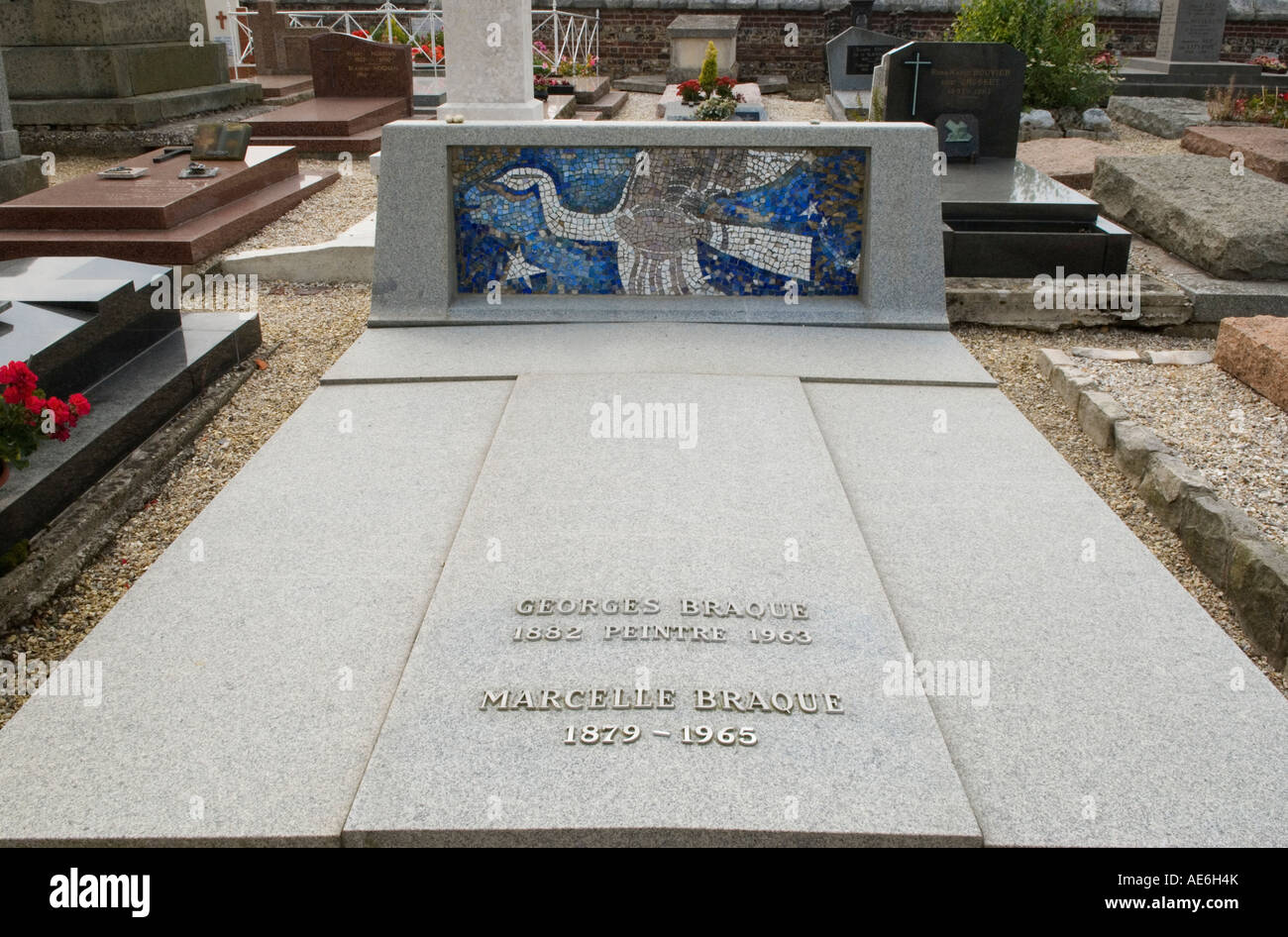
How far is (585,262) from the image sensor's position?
5859mm

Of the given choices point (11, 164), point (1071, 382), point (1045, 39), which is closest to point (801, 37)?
point (1045, 39)

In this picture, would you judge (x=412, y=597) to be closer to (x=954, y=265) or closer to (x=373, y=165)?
(x=954, y=265)

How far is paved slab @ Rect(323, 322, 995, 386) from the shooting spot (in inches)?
197

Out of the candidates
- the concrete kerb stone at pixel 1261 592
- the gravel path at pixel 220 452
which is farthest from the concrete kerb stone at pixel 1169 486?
the gravel path at pixel 220 452

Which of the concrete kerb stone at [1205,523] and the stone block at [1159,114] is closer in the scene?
the concrete kerb stone at [1205,523]

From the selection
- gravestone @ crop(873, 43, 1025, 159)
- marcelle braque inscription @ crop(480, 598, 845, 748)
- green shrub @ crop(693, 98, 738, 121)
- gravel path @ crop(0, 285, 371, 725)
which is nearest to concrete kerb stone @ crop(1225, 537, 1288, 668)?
marcelle braque inscription @ crop(480, 598, 845, 748)

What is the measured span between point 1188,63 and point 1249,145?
8301 mm

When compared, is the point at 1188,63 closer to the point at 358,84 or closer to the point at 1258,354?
the point at 358,84

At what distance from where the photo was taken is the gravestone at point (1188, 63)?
16.5 meters

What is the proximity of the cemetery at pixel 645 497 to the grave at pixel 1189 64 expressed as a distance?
28.3 feet

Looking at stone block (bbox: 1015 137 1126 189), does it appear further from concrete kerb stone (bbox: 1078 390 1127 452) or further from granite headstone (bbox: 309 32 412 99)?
granite headstone (bbox: 309 32 412 99)

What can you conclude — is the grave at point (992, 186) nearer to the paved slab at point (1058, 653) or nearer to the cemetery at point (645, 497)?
the cemetery at point (645, 497)

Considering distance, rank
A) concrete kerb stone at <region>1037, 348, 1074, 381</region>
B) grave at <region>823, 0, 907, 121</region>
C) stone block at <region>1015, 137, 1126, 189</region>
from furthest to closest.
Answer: grave at <region>823, 0, 907, 121</region> < stone block at <region>1015, 137, 1126, 189</region> < concrete kerb stone at <region>1037, 348, 1074, 381</region>

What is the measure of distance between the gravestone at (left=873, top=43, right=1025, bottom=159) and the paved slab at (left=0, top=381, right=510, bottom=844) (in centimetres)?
692
